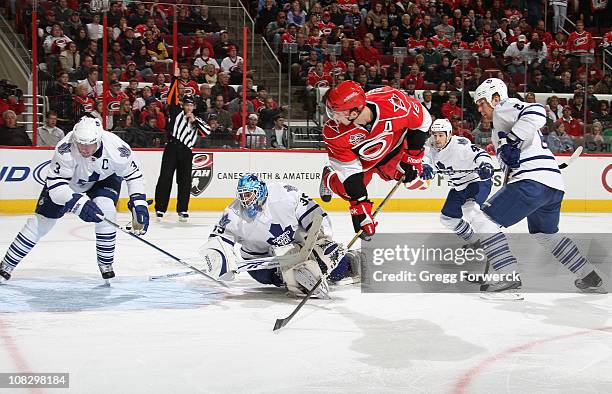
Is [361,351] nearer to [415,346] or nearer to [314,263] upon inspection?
[415,346]

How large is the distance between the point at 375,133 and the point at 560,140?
6.68m

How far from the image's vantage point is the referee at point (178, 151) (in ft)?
30.3

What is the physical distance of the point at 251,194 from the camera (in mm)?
4715

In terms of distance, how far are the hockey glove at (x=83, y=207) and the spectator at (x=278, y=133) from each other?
223 inches

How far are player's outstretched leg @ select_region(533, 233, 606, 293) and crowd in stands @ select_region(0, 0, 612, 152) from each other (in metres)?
5.76

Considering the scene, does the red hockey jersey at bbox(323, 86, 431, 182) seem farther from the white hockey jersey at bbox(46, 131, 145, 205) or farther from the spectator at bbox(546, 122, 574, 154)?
the spectator at bbox(546, 122, 574, 154)

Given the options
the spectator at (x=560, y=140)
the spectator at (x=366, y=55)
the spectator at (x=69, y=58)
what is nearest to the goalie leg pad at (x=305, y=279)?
the spectator at (x=69, y=58)

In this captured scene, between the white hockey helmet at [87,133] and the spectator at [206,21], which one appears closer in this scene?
the white hockey helmet at [87,133]

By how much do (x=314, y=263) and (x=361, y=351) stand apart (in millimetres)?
1172

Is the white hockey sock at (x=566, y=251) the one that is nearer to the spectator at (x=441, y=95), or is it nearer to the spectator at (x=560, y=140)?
the spectator at (x=441, y=95)

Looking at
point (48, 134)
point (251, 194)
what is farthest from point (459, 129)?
point (251, 194)

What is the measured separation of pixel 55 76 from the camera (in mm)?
9766

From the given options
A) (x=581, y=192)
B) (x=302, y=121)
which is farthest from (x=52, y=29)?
(x=581, y=192)

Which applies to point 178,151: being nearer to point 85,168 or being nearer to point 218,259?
point 85,168
